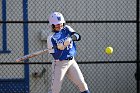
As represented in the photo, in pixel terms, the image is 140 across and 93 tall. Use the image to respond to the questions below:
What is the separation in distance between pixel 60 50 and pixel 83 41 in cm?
215

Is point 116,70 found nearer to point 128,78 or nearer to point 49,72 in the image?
point 128,78

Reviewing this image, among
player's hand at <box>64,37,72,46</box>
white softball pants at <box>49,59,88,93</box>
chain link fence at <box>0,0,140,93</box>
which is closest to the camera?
player's hand at <box>64,37,72,46</box>

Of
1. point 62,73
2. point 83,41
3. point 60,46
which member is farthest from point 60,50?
point 83,41

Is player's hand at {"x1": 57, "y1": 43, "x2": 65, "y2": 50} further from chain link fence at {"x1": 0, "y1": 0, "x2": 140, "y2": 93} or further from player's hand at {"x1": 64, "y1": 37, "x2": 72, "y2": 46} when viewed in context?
chain link fence at {"x1": 0, "y1": 0, "x2": 140, "y2": 93}

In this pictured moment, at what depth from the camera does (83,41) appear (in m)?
9.28

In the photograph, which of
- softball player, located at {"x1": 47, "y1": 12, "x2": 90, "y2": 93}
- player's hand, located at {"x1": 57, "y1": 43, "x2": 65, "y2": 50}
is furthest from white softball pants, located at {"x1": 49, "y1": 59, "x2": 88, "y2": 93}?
player's hand, located at {"x1": 57, "y1": 43, "x2": 65, "y2": 50}

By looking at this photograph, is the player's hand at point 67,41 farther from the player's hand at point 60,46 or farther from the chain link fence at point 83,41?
the chain link fence at point 83,41

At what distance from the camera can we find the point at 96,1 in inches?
363

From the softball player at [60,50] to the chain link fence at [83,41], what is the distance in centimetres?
196

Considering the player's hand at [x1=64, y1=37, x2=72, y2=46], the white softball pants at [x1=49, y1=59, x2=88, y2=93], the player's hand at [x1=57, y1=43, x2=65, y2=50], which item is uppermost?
the player's hand at [x1=64, y1=37, x2=72, y2=46]

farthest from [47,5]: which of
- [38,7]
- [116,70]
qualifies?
[116,70]

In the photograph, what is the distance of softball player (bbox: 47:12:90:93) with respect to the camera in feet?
23.4

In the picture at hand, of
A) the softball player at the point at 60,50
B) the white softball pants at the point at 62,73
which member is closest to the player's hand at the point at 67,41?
the softball player at the point at 60,50

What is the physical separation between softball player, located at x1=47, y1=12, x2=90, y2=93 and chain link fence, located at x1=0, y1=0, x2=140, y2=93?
1.96 meters
